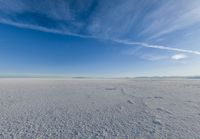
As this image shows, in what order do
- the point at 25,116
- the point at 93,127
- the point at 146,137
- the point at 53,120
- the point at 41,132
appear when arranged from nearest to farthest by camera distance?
the point at 146,137 → the point at 41,132 → the point at 93,127 → the point at 53,120 → the point at 25,116

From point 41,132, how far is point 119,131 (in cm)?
294

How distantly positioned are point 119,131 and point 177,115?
12.1ft

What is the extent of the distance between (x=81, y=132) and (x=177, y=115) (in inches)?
200

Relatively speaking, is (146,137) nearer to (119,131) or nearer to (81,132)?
(119,131)

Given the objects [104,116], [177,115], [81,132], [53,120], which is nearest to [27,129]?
[53,120]

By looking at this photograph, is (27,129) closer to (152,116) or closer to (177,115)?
(152,116)

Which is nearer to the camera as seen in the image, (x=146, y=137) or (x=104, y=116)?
(x=146, y=137)

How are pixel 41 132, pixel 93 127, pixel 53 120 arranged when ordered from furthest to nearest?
pixel 53 120 < pixel 93 127 < pixel 41 132

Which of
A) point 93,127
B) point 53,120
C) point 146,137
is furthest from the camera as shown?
point 53,120

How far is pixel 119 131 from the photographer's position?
4906 millimetres

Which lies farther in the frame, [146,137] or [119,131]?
[119,131]

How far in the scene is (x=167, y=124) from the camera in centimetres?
546

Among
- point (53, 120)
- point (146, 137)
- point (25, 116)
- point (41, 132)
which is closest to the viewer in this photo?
point (146, 137)

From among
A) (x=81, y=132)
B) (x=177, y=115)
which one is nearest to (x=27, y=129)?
(x=81, y=132)
